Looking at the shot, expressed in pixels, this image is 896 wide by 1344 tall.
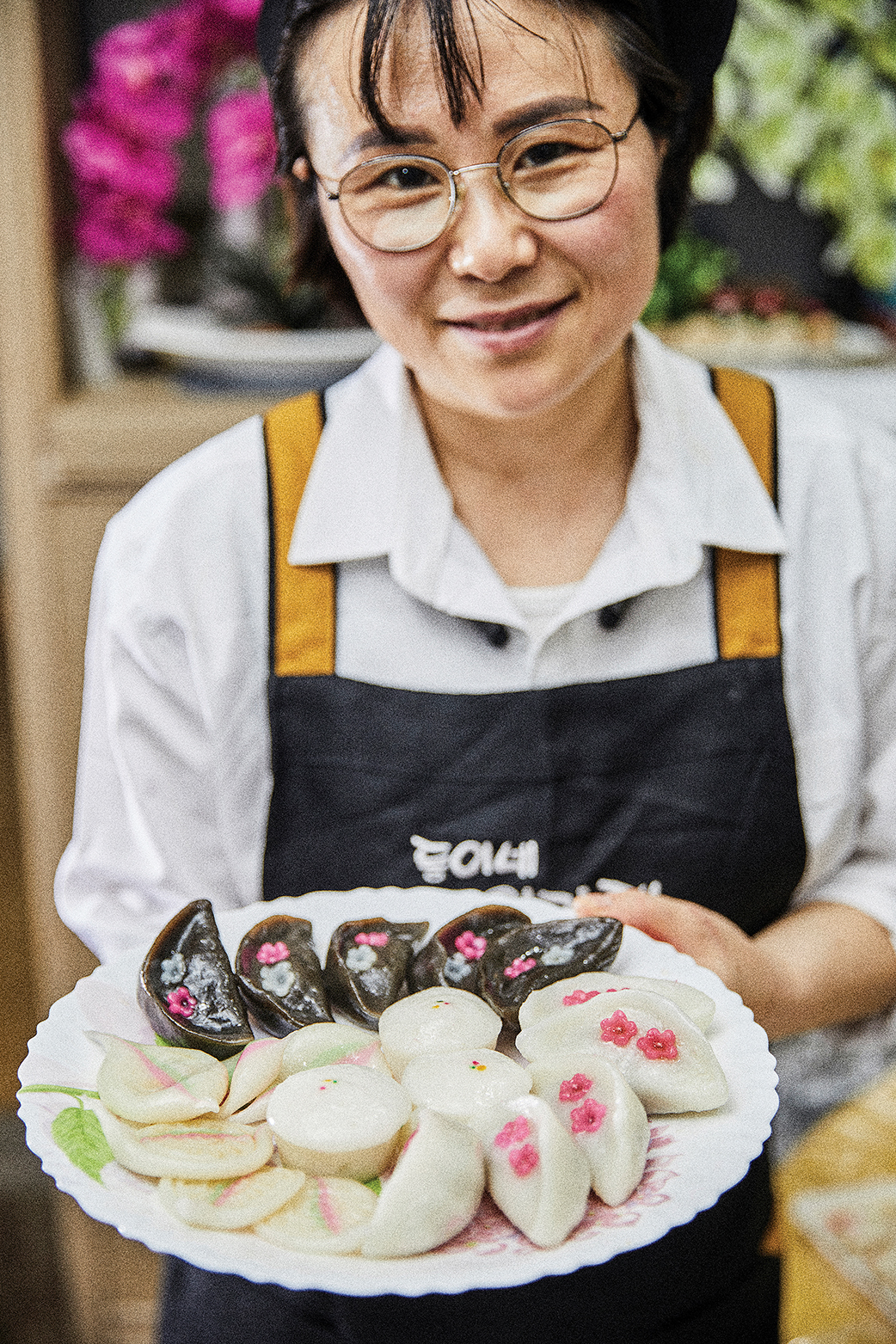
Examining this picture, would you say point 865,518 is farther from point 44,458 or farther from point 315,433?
point 44,458

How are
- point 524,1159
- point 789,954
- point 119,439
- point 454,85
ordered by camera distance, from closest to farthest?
point 524,1159, point 454,85, point 789,954, point 119,439

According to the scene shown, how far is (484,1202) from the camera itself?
2.42ft

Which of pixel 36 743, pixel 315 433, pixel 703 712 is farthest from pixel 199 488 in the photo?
pixel 36 743

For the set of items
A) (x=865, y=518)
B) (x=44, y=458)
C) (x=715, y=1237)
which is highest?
(x=865, y=518)

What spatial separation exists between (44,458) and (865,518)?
1315mm

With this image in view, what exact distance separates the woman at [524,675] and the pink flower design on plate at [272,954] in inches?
9.5

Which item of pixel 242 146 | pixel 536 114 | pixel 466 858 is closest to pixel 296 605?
pixel 466 858

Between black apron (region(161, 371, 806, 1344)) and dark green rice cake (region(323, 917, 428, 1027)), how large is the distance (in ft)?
0.94

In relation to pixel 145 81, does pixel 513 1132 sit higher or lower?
lower

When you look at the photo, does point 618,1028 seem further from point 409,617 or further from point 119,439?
point 119,439

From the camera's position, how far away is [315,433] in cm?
129

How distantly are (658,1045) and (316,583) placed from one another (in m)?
0.61

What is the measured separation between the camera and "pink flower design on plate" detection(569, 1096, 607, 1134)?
A: 0.73 m

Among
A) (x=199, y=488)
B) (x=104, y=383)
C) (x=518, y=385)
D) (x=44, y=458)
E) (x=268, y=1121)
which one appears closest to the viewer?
(x=268, y=1121)
